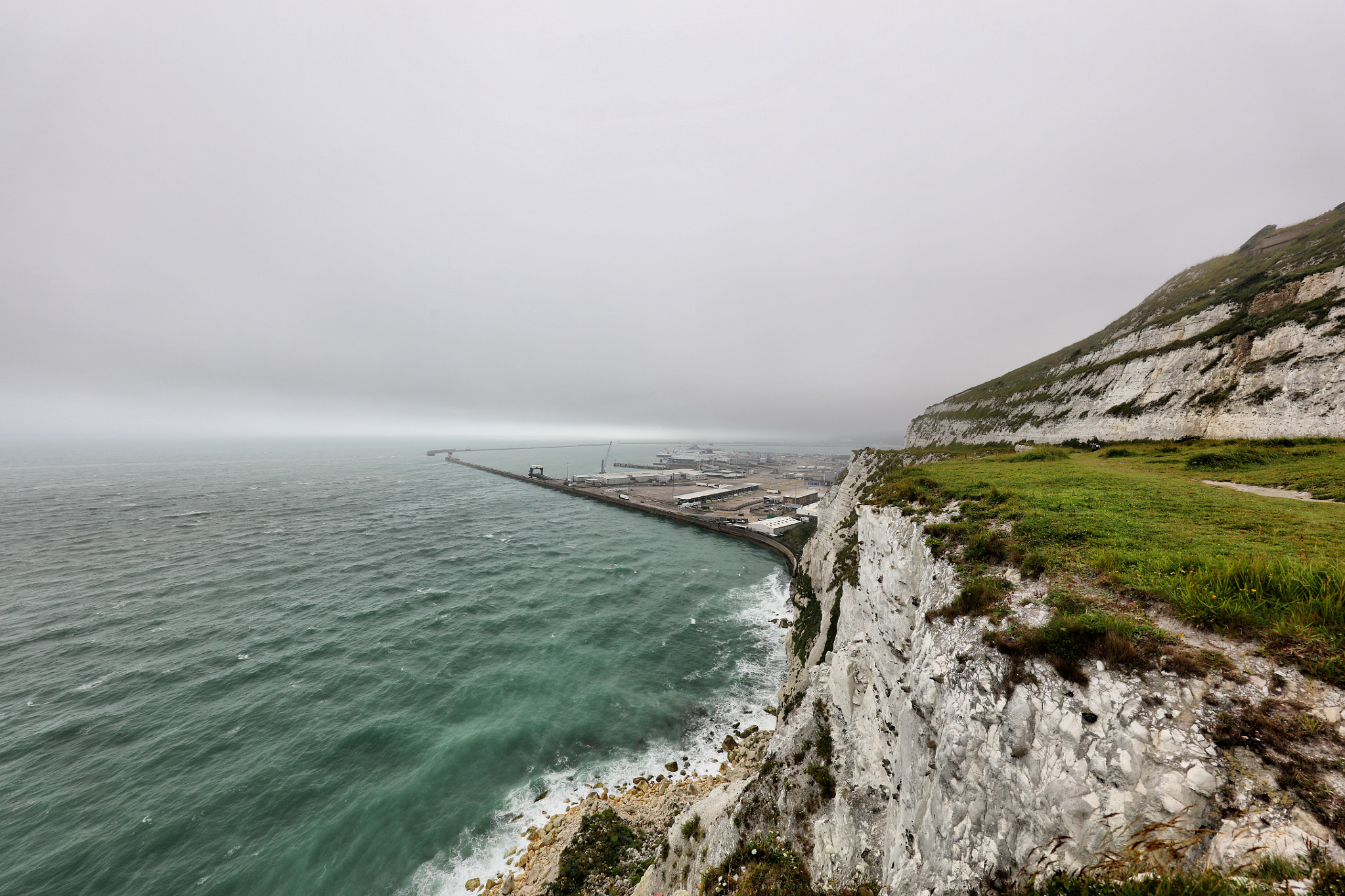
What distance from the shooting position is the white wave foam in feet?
51.9

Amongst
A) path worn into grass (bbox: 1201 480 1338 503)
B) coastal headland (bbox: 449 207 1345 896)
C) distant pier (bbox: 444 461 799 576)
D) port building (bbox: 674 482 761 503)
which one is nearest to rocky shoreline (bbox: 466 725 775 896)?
coastal headland (bbox: 449 207 1345 896)

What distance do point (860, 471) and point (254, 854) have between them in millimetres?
44023

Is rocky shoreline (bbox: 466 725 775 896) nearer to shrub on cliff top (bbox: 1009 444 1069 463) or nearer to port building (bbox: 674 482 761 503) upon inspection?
shrub on cliff top (bbox: 1009 444 1069 463)

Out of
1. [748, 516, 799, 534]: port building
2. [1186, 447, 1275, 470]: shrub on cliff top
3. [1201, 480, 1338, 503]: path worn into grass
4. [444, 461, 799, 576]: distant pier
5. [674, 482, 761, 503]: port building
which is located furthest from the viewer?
[674, 482, 761, 503]: port building

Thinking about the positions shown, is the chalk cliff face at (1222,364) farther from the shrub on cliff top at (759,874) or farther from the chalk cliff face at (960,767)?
the shrub on cliff top at (759,874)

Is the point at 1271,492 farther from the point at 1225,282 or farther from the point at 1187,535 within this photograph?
the point at 1225,282

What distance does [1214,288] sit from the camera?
39344mm

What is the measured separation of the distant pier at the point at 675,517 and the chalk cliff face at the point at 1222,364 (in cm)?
2948

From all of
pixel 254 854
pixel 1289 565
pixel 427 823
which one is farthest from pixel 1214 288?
pixel 254 854

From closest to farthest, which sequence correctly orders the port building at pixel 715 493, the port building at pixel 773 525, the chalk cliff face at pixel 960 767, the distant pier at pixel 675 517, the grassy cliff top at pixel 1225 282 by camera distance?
the chalk cliff face at pixel 960 767, the grassy cliff top at pixel 1225 282, the distant pier at pixel 675 517, the port building at pixel 773 525, the port building at pixel 715 493

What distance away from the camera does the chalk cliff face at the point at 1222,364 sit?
2152 cm

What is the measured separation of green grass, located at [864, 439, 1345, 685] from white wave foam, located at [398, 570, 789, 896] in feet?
53.9

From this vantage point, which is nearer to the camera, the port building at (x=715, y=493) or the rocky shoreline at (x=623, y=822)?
the rocky shoreline at (x=623, y=822)

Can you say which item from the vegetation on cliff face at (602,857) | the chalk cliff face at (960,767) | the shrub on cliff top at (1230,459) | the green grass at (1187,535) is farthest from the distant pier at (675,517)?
the chalk cliff face at (960,767)
